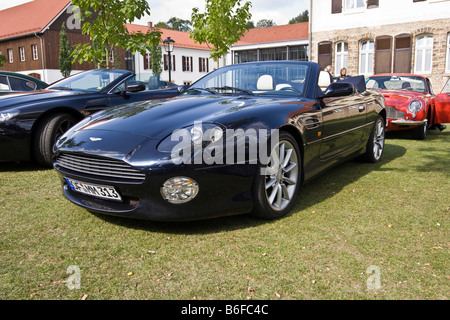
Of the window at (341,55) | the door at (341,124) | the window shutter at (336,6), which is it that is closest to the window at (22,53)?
the window shutter at (336,6)

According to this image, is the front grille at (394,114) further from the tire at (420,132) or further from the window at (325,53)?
the window at (325,53)

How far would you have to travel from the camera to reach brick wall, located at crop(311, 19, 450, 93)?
20109 millimetres

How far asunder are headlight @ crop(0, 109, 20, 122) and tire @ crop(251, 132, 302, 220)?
344 centimetres

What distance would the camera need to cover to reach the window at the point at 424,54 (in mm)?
20656

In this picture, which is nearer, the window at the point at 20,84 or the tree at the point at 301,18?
the window at the point at 20,84

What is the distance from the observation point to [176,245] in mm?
2887

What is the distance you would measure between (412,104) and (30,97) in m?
6.85

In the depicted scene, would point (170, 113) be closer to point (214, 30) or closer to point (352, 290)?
point (352, 290)

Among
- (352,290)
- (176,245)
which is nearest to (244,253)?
(176,245)

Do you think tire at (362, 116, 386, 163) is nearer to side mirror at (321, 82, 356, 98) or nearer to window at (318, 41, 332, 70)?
side mirror at (321, 82, 356, 98)

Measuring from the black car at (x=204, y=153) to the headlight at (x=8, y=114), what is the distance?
1.82 m

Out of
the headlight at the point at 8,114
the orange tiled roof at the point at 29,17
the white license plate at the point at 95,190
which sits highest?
the orange tiled roof at the point at 29,17

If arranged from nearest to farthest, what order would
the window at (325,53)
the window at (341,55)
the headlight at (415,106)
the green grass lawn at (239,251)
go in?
1. the green grass lawn at (239,251)
2. the headlight at (415,106)
3. the window at (341,55)
4. the window at (325,53)

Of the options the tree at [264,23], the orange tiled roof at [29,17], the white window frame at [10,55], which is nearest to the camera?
the orange tiled roof at [29,17]
